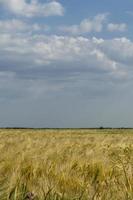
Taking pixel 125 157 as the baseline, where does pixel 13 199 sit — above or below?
below

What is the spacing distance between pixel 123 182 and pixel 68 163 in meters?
2.10

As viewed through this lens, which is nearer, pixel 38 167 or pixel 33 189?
pixel 33 189

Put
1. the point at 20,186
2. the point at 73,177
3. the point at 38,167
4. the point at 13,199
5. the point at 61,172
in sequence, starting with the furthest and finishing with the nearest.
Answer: the point at 38,167
the point at 61,172
the point at 73,177
the point at 20,186
the point at 13,199

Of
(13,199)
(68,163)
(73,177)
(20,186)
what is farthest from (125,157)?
(68,163)

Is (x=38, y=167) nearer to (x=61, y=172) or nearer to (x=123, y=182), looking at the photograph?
(x=61, y=172)

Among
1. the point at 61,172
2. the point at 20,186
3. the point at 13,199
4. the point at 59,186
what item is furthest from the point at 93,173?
the point at 13,199

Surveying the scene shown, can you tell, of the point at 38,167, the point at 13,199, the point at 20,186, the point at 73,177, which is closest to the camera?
the point at 13,199

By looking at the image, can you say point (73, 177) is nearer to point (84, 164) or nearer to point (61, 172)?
point (61, 172)

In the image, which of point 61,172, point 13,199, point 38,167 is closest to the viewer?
point 13,199

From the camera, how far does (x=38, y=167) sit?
26.2 feet

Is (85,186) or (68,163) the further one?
(68,163)

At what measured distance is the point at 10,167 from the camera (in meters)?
8.09

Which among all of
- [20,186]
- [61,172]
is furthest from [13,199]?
[61,172]

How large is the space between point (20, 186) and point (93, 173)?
83.6 inches
